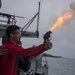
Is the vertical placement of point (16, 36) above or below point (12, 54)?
above

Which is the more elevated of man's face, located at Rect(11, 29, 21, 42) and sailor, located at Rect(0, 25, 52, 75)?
man's face, located at Rect(11, 29, 21, 42)

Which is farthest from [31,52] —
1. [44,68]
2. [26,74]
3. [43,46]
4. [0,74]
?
[44,68]

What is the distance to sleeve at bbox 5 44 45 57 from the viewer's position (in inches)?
249

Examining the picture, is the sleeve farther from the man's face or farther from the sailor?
the man's face

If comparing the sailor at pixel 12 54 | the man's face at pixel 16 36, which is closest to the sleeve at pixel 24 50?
the sailor at pixel 12 54

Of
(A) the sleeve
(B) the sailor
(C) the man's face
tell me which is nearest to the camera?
(A) the sleeve

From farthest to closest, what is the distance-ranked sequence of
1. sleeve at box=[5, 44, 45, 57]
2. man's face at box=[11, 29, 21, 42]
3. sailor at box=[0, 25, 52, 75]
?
1. man's face at box=[11, 29, 21, 42]
2. sailor at box=[0, 25, 52, 75]
3. sleeve at box=[5, 44, 45, 57]

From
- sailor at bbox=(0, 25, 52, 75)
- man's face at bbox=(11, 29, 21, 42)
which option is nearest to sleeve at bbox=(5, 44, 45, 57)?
sailor at bbox=(0, 25, 52, 75)

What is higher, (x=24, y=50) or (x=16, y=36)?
(x=16, y=36)

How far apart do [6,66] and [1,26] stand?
Result: 4441 millimetres

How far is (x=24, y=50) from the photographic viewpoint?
650 cm

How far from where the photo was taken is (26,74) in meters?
12.5

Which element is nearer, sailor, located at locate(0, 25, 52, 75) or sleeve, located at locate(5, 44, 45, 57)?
sleeve, located at locate(5, 44, 45, 57)

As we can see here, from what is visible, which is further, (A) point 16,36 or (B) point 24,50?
(A) point 16,36
